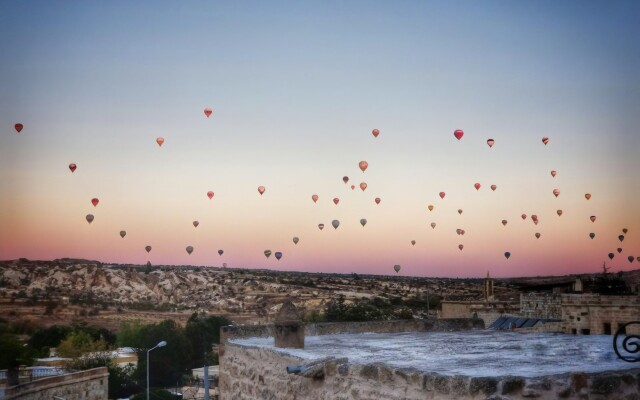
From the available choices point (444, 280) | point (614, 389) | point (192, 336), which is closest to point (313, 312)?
point (192, 336)

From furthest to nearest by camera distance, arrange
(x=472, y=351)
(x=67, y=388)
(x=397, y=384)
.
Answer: (x=67, y=388) → (x=472, y=351) → (x=397, y=384)

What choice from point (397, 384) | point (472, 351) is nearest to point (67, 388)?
point (472, 351)

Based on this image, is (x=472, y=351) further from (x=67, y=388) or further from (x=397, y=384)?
(x=67, y=388)

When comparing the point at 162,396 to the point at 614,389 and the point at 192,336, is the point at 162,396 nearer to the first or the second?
the point at 192,336

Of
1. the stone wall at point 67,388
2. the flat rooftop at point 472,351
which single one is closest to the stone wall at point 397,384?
the flat rooftop at point 472,351

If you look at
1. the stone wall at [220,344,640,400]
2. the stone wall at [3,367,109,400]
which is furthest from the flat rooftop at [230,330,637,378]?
the stone wall at [3,367,109,400]

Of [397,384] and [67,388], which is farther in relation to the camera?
[67,388]

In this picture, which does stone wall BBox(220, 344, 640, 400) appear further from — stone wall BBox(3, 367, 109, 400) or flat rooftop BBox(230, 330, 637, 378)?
stone wall BBox(3, 367, 109, 400)

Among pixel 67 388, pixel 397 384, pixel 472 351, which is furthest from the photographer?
pixel 67 388
